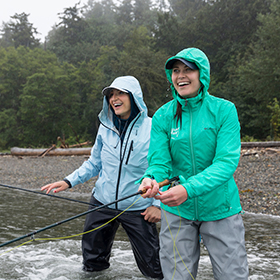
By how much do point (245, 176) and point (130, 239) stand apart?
7.92 m

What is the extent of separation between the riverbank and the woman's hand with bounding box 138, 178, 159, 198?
238 inches

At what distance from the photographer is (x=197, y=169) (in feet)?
7.39

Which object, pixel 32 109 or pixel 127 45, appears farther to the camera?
pixel 127 45

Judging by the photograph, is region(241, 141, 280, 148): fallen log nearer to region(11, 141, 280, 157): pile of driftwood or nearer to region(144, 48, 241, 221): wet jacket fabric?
region(11, 141, 280, 157): pile of driftwood

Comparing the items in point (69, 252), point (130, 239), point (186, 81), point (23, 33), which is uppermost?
point (23, 33)

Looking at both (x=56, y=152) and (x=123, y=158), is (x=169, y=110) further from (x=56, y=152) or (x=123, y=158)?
(x=56, y=152)

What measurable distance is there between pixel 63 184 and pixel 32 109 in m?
34.3

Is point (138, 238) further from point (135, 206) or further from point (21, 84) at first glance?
point (21, 84)

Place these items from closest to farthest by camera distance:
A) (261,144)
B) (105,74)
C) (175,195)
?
1. (175,195)
2. (261,144)
3. (105,74)

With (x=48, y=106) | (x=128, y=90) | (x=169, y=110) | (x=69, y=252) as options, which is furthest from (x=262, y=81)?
(x=169, y=110)

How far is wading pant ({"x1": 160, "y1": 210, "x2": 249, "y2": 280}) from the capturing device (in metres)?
2.13

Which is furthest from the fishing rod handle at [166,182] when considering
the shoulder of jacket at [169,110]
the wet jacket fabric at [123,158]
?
the wet jacket fabric at [123,158]

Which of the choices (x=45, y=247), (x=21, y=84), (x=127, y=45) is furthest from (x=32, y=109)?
(x=45, y=247)

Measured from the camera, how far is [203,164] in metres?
2.25
